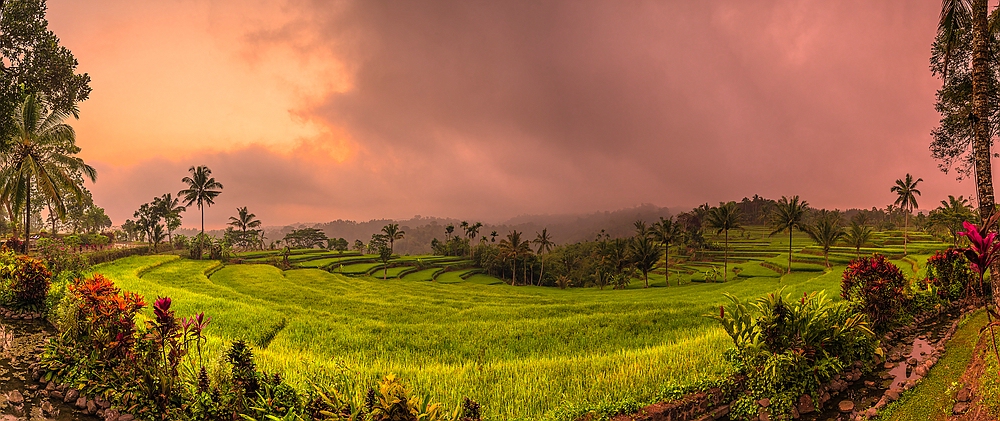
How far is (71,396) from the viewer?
6.58 m

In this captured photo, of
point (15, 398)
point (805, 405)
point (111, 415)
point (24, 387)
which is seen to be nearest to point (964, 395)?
point (805, 405)

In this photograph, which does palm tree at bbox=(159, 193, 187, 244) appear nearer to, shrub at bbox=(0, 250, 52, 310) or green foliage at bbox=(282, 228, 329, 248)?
green foliage at bbox=(282, 228, 329, 248)

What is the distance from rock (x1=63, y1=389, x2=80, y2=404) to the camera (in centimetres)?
657

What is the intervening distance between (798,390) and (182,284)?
28.2m

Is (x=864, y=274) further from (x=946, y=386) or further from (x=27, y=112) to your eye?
(x=27, y=112)

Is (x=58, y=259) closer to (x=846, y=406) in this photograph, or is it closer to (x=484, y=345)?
(x=484, y=345)

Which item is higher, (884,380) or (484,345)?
(884,380)

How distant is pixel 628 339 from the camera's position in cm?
1119

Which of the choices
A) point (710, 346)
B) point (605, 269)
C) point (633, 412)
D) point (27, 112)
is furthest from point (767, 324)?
point (605, 269)

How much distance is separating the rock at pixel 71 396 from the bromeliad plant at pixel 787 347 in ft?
36.9

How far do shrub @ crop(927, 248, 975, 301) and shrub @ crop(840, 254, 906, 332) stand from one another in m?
4.43

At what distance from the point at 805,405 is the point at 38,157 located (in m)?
31.4

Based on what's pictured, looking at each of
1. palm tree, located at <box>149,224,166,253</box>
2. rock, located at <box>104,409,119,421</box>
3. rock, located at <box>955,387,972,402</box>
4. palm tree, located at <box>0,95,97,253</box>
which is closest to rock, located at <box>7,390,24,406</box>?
rock, located at <box>104,409,119,421</box>

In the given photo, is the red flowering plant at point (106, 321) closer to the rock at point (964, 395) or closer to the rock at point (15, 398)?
the rock at point (15, 398)
